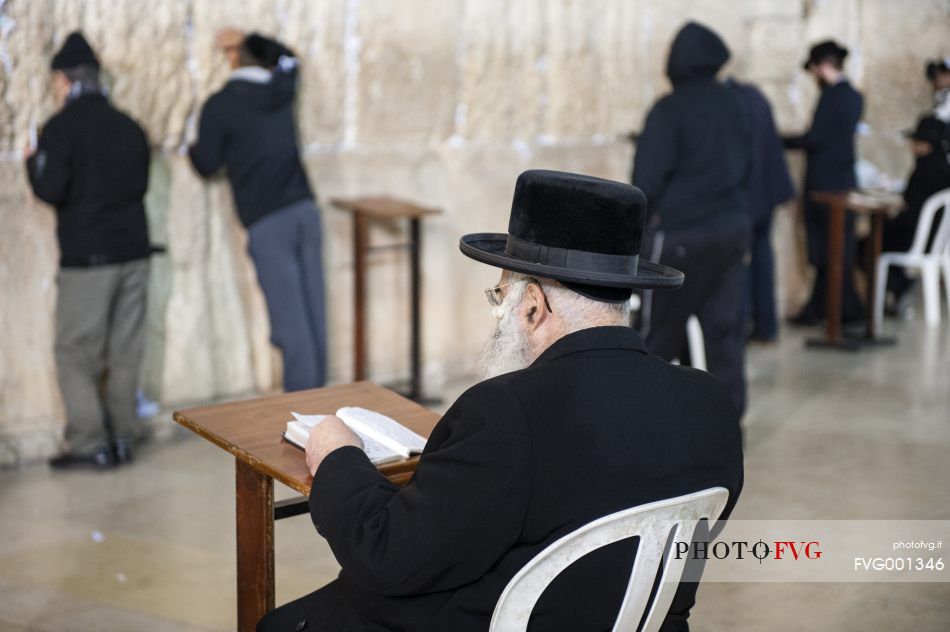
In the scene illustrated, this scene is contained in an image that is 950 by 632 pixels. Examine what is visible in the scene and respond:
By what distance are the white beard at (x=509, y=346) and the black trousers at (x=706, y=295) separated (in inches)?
101

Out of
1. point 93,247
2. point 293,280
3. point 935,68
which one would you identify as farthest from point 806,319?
point 93,247

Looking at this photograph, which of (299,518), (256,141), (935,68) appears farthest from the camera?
(935,68)

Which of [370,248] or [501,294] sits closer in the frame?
[501,294]

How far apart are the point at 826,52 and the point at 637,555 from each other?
6.26 meters

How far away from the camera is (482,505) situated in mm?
1827

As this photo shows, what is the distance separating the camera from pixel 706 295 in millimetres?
4773

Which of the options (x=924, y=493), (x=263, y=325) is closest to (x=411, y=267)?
(x=263, y=325)

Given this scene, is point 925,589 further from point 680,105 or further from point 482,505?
point 482,505

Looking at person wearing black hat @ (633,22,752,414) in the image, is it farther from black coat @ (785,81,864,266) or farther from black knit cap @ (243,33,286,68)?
black coat @ (785,81,864,266)

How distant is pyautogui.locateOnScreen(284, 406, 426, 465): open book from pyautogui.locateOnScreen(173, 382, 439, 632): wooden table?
20mm

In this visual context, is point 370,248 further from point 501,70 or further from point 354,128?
point 501,70

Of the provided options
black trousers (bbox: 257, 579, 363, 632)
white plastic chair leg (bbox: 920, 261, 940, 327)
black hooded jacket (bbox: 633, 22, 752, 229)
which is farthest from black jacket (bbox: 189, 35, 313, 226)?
white plastic chair leg (bbox: 920, 261, 940, 327)

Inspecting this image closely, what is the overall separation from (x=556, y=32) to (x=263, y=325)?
244 cm

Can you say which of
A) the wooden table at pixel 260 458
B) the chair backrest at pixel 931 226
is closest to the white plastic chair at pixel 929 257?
the chair backrest at pixel 931 226
